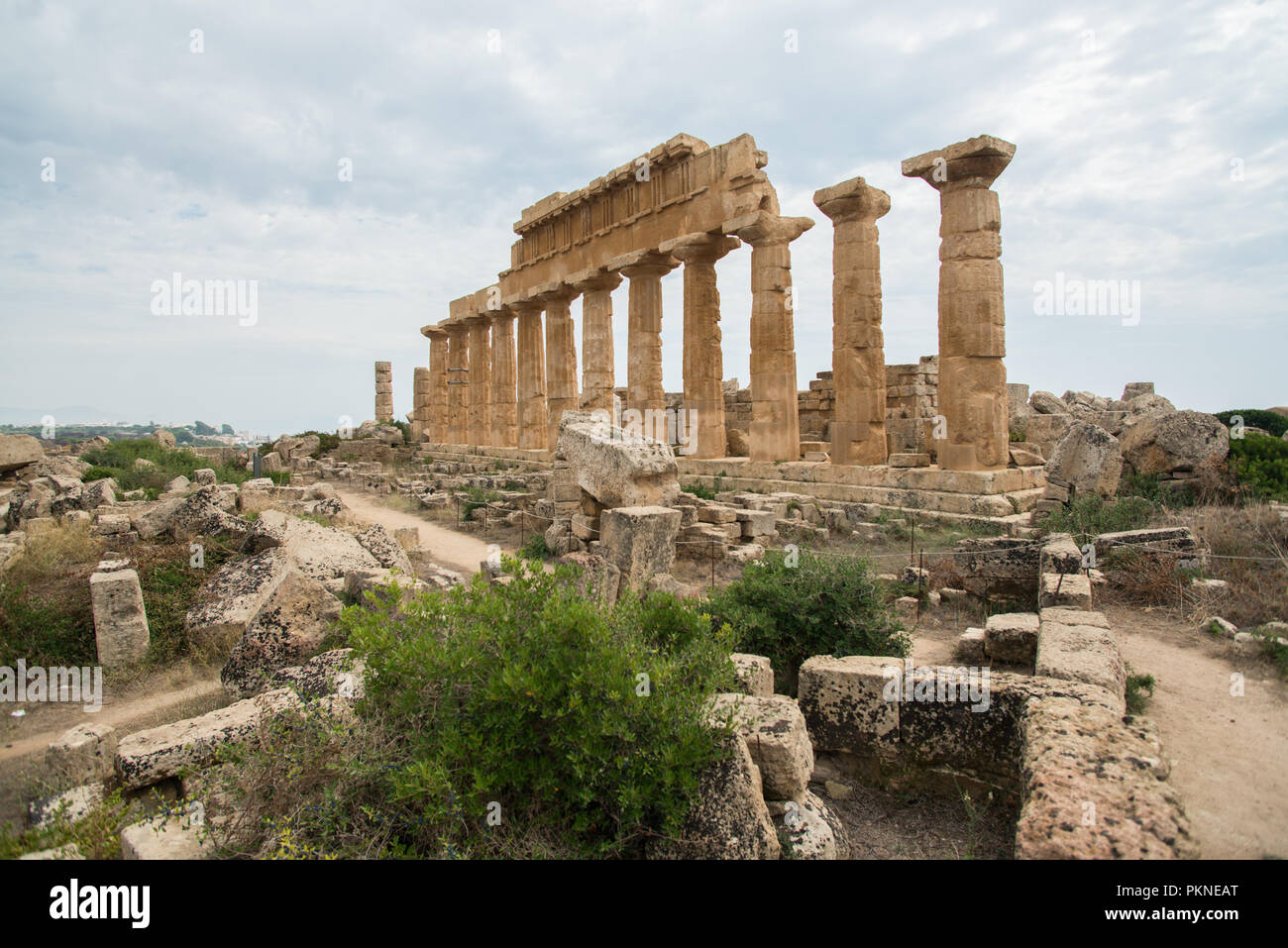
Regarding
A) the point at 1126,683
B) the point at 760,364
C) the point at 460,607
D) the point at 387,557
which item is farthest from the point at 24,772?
the point at 760,364

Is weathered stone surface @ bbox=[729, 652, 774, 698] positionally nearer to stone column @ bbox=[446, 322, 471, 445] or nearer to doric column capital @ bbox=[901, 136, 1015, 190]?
doric column capital @ bbox=[901, 136, 1015, 190]

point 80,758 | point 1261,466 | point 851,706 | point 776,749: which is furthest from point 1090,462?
point 80,758

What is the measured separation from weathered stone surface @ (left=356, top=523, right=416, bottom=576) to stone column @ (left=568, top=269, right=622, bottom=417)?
11.7 m

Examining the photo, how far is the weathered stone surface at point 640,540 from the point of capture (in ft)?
27.9

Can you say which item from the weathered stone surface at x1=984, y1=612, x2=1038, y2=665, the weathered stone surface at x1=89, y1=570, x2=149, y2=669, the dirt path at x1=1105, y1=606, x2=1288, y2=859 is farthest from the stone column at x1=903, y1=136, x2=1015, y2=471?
the weathered stone surface at x1=89, y1=570, x2=149, y2=669

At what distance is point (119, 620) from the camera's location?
6305 millimetres

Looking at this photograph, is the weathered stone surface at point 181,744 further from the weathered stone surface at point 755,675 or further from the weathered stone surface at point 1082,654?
the weathered stone surface at point 1082,654

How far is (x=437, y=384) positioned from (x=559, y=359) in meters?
10.7

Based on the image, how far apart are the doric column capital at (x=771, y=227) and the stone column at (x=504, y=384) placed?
42.0 ft

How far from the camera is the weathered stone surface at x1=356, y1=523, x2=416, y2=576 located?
8336 mm

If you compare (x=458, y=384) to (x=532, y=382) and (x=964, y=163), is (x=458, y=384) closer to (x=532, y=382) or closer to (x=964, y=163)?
(x=532, y=382)

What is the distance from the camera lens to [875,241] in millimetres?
14398

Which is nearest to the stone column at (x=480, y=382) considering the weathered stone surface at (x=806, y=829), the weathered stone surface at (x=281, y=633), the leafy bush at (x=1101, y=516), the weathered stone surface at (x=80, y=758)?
the leafy bush at (x=1101, y=516)
